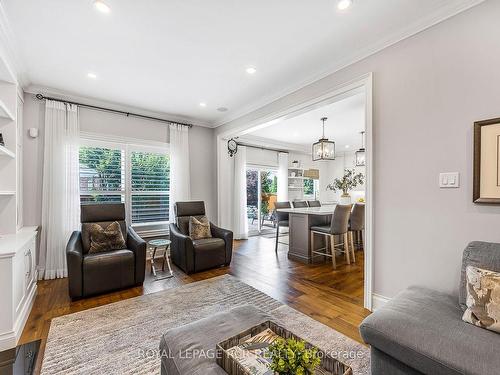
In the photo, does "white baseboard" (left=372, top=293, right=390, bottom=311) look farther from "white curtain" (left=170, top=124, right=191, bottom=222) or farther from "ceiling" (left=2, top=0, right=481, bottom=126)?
"white curtain" (left=170, top=124, right=191, bottom=222)

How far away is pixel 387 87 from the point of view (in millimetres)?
2391

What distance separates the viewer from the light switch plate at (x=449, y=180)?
1.97 m

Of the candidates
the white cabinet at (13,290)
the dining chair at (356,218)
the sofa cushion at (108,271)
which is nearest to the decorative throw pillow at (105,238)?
the sofa cushion at (108,271)

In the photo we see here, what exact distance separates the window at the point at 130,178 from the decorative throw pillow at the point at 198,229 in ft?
3.02

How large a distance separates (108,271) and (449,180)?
3615 millimetres

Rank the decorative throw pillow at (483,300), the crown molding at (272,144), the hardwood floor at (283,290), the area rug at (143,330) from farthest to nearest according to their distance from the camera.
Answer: the crown molding at (272,144), the hardwood floor at (283,290), the area rug at (143,330), the decorative throw pillow at (483,300)

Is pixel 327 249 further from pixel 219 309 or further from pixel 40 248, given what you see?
pixel 40 248

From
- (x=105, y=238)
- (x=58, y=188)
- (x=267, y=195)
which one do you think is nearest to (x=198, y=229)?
(x=105, y=238)

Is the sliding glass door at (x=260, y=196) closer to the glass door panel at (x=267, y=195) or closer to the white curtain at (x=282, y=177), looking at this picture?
the glass door panel at (x=267, y=195)

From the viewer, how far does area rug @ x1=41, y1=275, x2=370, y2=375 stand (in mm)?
1746

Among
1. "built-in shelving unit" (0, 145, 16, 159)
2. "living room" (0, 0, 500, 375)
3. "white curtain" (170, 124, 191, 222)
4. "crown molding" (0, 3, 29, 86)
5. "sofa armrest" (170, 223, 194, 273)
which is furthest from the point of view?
"white curtain" (170, 124, 191, 222)

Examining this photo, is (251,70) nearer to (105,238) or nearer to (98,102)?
(98,102)

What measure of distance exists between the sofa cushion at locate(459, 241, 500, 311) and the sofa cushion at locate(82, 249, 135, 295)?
3.27 m

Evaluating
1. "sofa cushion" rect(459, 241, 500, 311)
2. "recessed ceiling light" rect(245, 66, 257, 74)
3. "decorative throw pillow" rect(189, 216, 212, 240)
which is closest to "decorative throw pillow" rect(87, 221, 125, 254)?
"decorative throw pillow" rect(189, 216, 212, 240)
